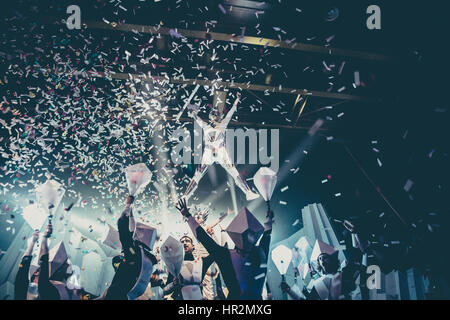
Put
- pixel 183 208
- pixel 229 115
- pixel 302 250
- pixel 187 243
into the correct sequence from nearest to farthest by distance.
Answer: pixel 183 208 < pixel 187 243 < pixel 229 115 < pixel 302 250

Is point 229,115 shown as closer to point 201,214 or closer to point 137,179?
point 201,214

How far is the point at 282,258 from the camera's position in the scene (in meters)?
5.11

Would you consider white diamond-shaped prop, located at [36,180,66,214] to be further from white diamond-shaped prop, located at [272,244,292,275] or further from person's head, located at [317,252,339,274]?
person's head, located at [317,252,339,274]

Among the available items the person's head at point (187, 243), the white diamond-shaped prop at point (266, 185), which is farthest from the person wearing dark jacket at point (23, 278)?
the white diamond-shaped prop at point (266, 185)

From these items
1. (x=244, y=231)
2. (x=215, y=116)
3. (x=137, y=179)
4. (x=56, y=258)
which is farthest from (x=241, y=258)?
(x=215, y=116)

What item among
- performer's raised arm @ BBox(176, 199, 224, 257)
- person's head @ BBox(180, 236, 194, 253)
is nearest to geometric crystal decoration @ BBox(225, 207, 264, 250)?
performer's raised arm @ BBox(176, 199, 224, 257)

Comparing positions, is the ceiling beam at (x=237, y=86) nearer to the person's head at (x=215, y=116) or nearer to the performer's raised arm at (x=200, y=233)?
the person's head at (x=215, y=116)

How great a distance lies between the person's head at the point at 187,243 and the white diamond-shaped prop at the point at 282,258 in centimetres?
166

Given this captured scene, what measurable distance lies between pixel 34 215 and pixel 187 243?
2334 mm

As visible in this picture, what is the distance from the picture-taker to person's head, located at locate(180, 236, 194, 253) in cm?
442

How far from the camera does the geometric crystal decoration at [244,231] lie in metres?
3.25

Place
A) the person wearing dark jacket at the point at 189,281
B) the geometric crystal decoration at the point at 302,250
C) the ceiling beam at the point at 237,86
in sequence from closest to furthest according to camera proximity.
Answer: the person wearing dark jacket at the point at 189,281, the ceiling beam at the point at 237,86, the geometric crystal decoration at the point at 302,250
